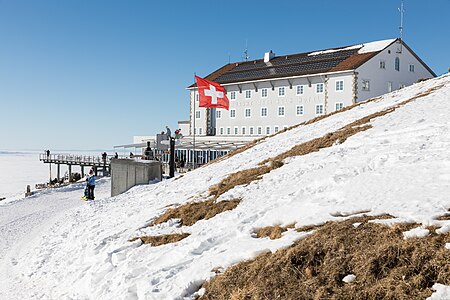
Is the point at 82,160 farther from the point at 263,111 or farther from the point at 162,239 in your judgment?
the point at 162,239

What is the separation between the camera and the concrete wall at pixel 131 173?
22219 mm

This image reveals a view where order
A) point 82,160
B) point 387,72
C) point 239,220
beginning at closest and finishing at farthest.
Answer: point 239,220 < point 387,72 < point 82,160

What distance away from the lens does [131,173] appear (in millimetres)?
22359

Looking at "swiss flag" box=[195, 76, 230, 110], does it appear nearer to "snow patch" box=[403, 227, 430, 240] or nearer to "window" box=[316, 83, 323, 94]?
"window" box=[316, 83, 323, 94]

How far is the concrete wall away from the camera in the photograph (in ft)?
72.9

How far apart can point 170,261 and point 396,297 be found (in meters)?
3.93

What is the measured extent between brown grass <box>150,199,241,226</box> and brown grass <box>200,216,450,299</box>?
3761 millimetres

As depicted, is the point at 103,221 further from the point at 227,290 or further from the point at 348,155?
the point at 227,290

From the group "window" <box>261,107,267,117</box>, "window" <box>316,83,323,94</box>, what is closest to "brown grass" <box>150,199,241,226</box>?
"window" <box>316,83,323,94</box>

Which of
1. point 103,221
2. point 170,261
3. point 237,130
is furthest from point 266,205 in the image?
point 237,130

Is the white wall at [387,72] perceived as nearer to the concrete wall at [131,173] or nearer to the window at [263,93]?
the window at [263,93]

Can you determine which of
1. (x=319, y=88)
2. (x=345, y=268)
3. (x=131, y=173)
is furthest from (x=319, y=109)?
(x=345, y=268)

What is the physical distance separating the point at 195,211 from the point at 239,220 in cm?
249

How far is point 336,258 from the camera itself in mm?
5242
